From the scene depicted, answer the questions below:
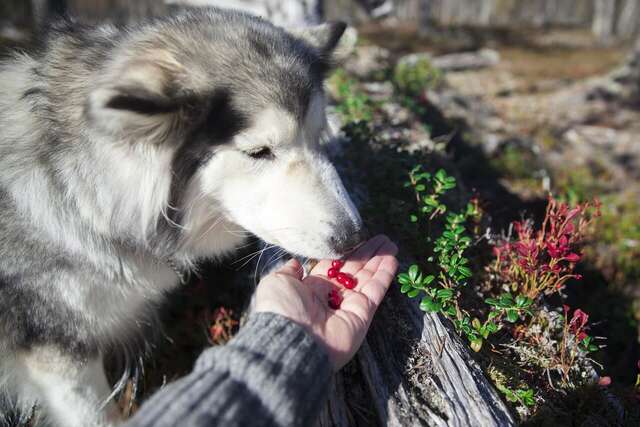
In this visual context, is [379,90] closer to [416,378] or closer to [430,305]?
[430,305]

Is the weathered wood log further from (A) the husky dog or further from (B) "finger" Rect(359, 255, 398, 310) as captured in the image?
(A) the husky dog

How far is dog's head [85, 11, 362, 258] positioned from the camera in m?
1.88

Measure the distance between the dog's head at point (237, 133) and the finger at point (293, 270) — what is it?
16 cm

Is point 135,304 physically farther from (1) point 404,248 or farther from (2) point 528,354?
(2) point 528,354

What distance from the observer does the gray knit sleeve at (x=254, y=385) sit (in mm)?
1381

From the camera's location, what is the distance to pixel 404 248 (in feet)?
9.05

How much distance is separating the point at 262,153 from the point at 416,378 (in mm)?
1211

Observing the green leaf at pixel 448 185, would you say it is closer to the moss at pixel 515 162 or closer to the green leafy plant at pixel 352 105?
the green leafy plant at pixel 352 105

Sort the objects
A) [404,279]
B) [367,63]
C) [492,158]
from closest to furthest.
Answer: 1. [404,279]
2. [492,158]
3. [367,63]

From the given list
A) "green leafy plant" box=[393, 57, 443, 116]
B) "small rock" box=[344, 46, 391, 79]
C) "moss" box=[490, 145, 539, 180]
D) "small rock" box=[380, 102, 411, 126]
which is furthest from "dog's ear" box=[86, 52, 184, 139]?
"moss" box=[490, 145, 539, 180]

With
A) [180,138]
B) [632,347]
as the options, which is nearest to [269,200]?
[180,138]

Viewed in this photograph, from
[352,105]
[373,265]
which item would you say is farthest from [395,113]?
[373,265]

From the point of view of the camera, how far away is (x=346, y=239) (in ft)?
6.69

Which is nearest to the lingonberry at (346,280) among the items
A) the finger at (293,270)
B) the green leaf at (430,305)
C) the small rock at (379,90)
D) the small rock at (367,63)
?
the finger at (293,270)
